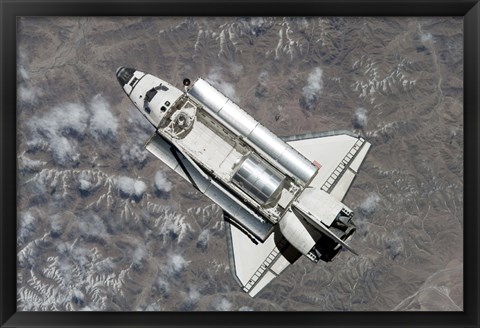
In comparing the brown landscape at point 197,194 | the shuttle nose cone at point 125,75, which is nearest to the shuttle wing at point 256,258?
the brown landscape at point 197,194

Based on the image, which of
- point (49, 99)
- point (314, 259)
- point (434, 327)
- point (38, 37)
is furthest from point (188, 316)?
point (38, 37)

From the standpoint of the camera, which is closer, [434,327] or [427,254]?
[434,327]

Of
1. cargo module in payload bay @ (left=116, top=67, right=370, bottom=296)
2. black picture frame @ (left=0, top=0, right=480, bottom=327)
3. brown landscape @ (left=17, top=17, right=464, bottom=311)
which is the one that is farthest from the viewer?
brown landscape @ (left=17, top=17, right=464, bottom=311)

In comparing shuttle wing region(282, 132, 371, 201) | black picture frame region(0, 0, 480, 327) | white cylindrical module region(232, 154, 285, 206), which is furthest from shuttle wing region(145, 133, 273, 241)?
black picture frame region(0, 0, 480, 327)

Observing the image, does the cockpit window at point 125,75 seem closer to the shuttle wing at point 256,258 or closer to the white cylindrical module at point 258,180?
the white cylindrical module at point 258,180

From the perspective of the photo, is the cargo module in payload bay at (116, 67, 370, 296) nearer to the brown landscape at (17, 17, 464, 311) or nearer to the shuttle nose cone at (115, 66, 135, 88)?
the shuttle nose cone at (115, 66, 135, 88)

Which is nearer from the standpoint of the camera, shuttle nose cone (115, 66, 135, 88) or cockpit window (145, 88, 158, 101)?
cockpit window (145, 88, 158, 101)

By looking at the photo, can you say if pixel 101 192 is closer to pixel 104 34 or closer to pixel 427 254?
pixel 104 34
